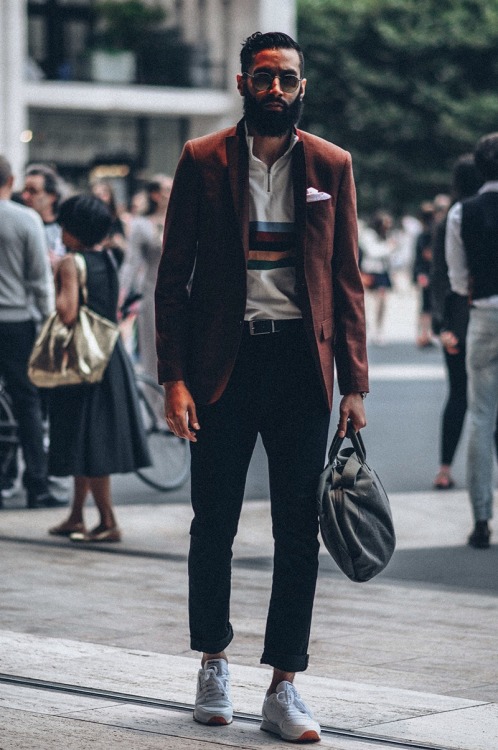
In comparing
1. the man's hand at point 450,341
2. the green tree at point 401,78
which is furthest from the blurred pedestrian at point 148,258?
the green tree at point 401,78

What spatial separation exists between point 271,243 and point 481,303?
11.6ft

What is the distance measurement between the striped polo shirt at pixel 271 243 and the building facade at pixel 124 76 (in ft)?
104

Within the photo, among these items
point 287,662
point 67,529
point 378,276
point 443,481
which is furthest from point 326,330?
point 378,276

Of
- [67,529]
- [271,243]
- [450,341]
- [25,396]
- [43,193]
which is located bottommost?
[67,529]

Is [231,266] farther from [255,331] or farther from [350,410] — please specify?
[350,410]

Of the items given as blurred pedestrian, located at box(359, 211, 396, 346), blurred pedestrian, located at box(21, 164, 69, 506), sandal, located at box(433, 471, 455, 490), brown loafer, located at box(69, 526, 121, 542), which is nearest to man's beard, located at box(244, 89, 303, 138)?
brown loafer, located at box(69, 526, 121, 542)

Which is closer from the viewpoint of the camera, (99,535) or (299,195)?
(299,195)

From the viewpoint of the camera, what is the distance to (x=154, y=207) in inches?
499

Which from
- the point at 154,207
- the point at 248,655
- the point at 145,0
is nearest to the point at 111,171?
the point at 145,0

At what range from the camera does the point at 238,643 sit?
5879 millimetres

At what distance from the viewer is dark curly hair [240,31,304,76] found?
4551 millimetres

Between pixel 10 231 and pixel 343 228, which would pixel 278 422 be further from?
pixel 10 231

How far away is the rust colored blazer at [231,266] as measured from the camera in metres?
4.55

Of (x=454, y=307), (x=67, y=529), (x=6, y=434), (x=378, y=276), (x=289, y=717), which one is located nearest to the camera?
(x=289, y=717)
